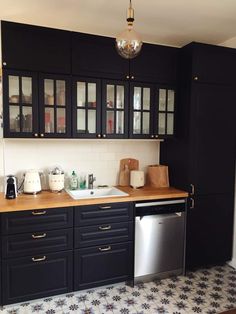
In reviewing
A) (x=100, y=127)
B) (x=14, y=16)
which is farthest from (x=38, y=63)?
(x=100, y=127)

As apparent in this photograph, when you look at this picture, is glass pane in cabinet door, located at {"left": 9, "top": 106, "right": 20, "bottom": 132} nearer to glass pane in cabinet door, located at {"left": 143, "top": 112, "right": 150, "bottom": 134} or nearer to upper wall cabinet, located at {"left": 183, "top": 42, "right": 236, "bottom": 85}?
glass pane in cabinet door, located at {"left": 143, "top": 112, "right": 150, "bottom": 134}

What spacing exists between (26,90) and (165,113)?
57.9 inches

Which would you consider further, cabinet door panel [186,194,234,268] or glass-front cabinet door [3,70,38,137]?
cabinet door panel [186,194,234,268]

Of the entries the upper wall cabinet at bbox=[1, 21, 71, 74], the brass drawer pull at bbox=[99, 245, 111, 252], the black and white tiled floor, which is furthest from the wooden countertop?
the upper wall cabinet at bbox=[1, 21, 71, 74]

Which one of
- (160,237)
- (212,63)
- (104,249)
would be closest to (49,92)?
(104,249)

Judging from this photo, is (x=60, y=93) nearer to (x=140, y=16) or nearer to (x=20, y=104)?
(x=20, y=104)

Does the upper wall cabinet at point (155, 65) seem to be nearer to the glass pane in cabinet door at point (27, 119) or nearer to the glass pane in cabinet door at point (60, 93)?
the glass pane in cabinet door at point (60, 93)

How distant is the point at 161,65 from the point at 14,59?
1.49 meters

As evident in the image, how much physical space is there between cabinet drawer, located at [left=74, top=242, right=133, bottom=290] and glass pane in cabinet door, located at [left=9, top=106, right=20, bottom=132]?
4.12ft

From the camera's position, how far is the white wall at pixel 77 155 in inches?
105

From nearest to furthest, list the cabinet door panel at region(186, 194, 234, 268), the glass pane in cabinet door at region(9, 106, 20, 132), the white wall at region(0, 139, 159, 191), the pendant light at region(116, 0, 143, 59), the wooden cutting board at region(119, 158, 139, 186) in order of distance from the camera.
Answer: the pendant light at region(116, 0, 143, 59), the glass pane in cabinet door at region(9, 106, 20, 132), the white wall at region(0, 139, 159, 191), the cabinet door panel at region(186, 194, 234, 268), the wooden cutting board at region(119, 158, 139, 186)

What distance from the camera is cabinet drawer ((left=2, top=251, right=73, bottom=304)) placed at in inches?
85.7

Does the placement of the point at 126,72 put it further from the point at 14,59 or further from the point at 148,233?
the point at 148,233

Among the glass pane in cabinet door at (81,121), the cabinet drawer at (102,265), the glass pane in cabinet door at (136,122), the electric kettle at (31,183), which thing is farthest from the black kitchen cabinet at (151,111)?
the cabinet drawer at (102,265)
